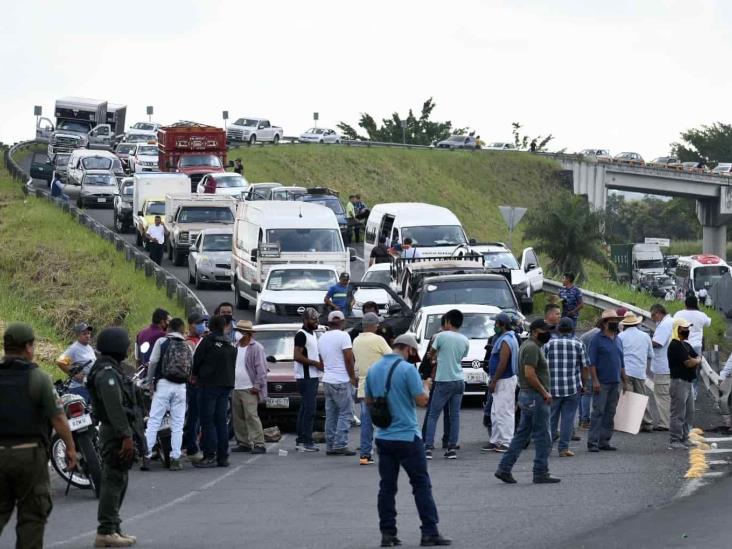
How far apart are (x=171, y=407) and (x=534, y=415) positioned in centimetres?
395

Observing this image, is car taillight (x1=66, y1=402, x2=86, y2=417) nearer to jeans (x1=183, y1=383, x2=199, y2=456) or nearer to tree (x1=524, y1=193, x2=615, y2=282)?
jeans (x1=183, y1=383, x2=199, y2=456)

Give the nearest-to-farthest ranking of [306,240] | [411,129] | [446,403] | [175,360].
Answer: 1. [175,360]
2. [446,403]
3. [306,240]
4. [411,129]

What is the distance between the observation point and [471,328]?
24.8m

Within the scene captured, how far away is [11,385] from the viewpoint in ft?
34.4

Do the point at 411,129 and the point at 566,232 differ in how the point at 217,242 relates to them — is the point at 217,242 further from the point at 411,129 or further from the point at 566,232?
the point at 411,129

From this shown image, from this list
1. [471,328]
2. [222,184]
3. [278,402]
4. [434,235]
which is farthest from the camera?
[222,184]

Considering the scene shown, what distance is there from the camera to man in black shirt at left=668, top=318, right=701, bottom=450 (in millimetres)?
18672

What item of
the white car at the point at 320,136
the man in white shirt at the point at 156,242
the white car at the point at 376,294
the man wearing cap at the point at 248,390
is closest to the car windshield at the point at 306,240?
the white car at the point at 376,294

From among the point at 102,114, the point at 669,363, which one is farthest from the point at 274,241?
the point at 102,114

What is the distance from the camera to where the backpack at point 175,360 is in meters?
17.0

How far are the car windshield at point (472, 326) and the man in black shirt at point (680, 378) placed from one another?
5903 mm

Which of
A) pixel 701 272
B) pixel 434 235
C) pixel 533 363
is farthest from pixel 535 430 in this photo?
pixel 701 272

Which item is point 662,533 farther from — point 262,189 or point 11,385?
point 262,189

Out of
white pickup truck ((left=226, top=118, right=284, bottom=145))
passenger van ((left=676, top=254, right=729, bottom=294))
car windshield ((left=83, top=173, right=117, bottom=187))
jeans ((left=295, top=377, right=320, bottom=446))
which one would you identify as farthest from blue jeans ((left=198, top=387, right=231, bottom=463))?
white pickup truck ((left=226, top=118, right=284, bottom=145))
